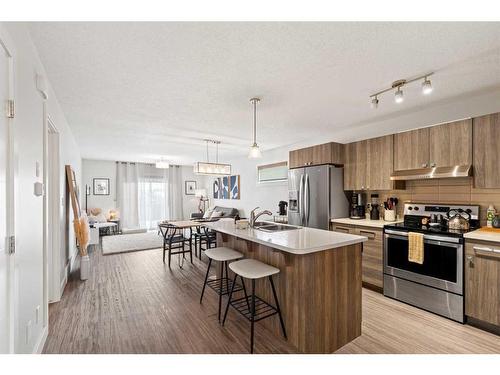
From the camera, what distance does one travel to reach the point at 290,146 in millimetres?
5391

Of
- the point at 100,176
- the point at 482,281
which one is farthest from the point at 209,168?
the point at 100,176

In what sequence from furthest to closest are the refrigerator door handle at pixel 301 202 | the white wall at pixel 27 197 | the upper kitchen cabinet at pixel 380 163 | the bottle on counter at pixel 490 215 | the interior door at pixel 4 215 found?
the refrigerator door handle at pixel 301 202 < the upper kitchen cabinet at pixel 380 163 < the bottle on counter at pixel 490 215 < the white wall at pixel 27 197 < the interior door at pixel 4 215

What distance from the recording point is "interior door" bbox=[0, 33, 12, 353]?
3.95 ft

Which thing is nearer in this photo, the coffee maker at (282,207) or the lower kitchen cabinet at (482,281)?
the lower kitchen cabinet at (482,281)

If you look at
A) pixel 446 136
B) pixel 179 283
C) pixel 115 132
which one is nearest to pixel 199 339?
pixel 179 283

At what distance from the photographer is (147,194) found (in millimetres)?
8648

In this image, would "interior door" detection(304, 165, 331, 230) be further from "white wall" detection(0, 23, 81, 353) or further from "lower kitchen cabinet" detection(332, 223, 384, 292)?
"white wall" detection(0, 23, 81, 353)

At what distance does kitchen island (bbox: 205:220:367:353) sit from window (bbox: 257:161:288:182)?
3.52 meters

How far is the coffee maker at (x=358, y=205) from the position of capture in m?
3.80

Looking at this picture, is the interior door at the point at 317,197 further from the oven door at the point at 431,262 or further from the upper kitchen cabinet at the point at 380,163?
the oven door at the point at 431,262

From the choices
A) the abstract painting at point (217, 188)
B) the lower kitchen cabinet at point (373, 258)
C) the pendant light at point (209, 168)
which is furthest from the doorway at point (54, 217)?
the abstract painting at point (217, 188)

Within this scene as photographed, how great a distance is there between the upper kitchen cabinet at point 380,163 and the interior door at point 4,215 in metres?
3.85

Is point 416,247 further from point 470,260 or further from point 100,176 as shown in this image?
point 100,176

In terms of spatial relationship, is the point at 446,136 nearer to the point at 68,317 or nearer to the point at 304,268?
the point at 304,268
